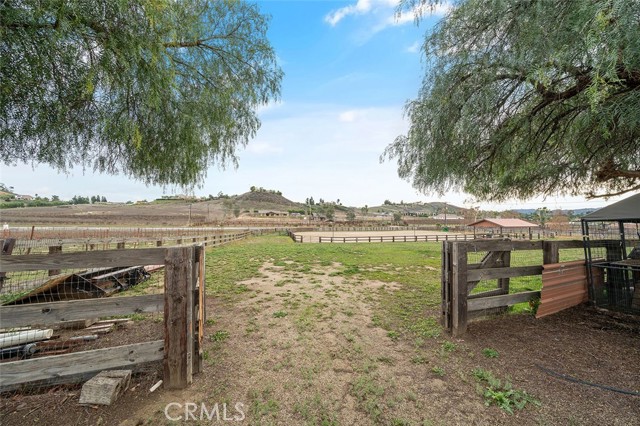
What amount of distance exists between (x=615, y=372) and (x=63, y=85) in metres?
6.73

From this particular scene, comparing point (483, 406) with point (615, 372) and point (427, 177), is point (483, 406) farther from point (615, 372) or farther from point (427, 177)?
point (427, 177)

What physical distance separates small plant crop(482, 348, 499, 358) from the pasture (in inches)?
0.5

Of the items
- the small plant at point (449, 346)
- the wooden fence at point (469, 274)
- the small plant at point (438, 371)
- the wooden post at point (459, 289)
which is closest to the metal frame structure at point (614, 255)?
the wooden fence at point (469, 274)

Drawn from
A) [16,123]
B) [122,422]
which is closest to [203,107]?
[16,123]

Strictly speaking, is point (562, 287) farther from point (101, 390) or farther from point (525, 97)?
point (101, 390)

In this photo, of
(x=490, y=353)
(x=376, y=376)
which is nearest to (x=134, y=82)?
(x=376, y=376)

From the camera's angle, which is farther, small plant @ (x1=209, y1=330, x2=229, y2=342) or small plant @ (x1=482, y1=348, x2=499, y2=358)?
small plant @ (x1=209, y1=330, x2=229, y2=342)

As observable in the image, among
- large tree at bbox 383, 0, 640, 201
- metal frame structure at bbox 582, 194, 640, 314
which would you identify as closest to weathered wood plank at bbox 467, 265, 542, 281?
metal frame structure at bbox 582, 194, 640, 314

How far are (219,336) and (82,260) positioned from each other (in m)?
2.11

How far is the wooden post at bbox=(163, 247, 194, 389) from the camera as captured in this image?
271cm

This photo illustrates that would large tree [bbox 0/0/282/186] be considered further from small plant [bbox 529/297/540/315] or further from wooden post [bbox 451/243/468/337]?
small plant [bbox 529/297/540/315]

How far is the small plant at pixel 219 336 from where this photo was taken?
154 inches

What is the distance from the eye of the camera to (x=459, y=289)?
4.00m

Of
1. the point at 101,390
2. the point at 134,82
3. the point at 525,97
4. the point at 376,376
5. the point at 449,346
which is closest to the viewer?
the point at 101,390
